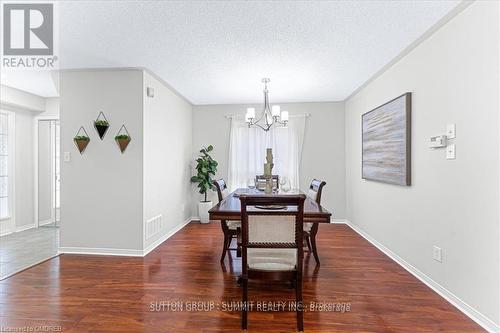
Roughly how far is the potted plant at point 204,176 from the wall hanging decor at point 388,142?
2728 millimetres

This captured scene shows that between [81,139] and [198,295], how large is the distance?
8.10 feet

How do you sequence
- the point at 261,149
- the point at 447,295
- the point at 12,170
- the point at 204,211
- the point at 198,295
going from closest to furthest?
the point at 447,295 → the point at 198,295 → the point at 12,170 → the point at 204,211 → the point at 261,149

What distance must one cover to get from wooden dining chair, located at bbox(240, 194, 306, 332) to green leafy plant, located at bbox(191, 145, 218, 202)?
314 cm

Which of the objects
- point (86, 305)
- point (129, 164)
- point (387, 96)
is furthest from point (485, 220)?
point (129, 164)

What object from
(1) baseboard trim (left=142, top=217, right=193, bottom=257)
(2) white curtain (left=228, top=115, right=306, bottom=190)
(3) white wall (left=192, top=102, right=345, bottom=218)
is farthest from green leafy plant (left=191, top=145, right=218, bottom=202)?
(3) white wall (left=192, top=102, right=345, bottom=218)

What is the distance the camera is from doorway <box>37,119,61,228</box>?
489cm

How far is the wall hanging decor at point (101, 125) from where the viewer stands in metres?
3.33

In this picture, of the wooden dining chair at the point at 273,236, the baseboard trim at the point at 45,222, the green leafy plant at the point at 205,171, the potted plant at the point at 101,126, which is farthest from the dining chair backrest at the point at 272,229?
the baseboard trim at the point at 45,222

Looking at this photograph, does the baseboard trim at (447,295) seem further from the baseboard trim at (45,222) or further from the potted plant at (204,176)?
the baseboard trim at (45,222)

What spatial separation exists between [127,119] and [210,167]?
78.2 inches

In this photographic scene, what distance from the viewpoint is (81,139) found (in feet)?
11.0

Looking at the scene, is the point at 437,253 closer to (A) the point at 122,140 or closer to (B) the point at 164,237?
(B) the point at 164,237

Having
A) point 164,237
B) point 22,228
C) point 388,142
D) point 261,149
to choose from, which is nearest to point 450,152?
point 388,142

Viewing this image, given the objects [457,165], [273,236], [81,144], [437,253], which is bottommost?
[437,253]
